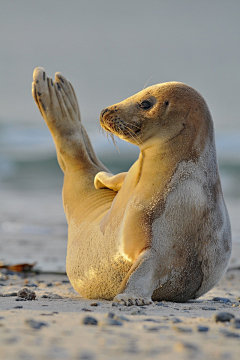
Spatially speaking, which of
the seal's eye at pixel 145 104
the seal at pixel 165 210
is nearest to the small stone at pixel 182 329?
the seal at pixel 165 210

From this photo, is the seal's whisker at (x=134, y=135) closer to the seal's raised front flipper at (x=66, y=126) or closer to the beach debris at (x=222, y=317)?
the beach debris at (x=222, y=317)

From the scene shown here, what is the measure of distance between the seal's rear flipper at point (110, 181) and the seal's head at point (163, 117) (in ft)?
2.57

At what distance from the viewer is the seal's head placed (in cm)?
373

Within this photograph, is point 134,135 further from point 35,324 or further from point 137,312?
point 35,324

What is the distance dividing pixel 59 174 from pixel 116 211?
26.2 metres

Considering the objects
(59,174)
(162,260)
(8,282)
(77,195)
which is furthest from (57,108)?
(59,174)

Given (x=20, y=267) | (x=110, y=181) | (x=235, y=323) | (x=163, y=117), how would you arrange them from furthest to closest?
(x=20, y=267) → (x=110, y=181) → (x=163, y=117) → (x=235, y=323)

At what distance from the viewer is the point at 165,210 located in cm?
362

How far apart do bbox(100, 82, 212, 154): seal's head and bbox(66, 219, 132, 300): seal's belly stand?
82 cm

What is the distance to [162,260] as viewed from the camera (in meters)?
3.59

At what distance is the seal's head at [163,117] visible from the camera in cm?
373

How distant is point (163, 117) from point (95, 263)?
1.35m

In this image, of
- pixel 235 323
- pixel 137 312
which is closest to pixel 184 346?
pixel 235 323

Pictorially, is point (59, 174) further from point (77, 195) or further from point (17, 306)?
point (17, 306)
